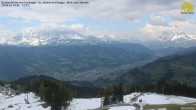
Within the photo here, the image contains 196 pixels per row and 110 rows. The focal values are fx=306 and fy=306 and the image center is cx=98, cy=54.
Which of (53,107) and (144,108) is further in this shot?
(53,107)

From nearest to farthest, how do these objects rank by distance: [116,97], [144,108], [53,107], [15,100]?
[144,108], [53,107], [116,97], [15,100]

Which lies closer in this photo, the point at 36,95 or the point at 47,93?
the point at 47,93

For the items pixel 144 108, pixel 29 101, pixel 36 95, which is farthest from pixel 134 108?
pixel 36 95

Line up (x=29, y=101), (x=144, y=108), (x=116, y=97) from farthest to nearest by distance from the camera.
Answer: (x=29, y=101) < (x=116, y=97) < (x=144, y=108)

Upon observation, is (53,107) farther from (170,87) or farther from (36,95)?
(36,95)

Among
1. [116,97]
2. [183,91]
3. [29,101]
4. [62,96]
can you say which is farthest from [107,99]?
[29,101]

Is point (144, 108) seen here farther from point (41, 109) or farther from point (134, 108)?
point (41, 109)

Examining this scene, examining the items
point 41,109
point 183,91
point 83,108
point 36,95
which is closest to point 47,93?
point 41,109

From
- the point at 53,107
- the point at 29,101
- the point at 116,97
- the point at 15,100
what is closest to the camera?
the point at 53,107

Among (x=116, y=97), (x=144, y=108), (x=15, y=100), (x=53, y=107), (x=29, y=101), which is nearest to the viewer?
(x=144, y=108)
